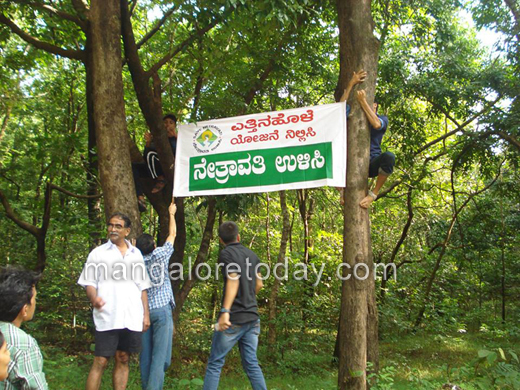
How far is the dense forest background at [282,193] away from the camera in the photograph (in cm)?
655

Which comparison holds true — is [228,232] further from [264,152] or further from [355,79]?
[355,79]

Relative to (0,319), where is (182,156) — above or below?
above

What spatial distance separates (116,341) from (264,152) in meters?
2.57

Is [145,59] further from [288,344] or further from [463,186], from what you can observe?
[463,186]

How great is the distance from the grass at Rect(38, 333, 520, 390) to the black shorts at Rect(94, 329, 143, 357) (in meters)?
1.31

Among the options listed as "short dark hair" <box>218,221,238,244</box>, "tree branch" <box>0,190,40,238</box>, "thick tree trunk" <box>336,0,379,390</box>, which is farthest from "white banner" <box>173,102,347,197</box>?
"tree branch" <box>0,190,40,238</box>

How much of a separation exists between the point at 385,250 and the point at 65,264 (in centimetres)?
914

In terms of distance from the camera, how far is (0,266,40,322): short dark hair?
2270 millimetres

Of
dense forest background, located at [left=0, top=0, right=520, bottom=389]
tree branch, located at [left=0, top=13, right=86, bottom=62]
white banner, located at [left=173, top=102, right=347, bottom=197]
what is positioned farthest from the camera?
dense forest background, located at [left=0, top=0, right=520, bottom=389]

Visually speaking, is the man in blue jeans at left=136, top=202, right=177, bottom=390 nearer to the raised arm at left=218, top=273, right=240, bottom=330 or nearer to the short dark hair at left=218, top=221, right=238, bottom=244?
the short dark hair at left=218, top=221, right=238, bottom=244

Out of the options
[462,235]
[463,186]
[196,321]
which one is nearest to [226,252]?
[196,321]

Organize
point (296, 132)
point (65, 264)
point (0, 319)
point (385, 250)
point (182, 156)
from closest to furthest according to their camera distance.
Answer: point (0, 319)
point (296, 132)
point (182, 156)
point (65, 264)
point (385, 250)

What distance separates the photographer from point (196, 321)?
Answer: 11.1 m

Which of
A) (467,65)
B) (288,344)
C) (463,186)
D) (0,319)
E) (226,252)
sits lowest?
(288,344)
